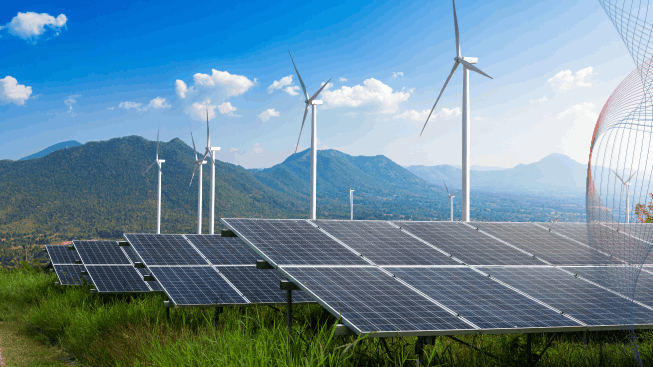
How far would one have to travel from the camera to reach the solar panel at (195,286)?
12080 millimetres

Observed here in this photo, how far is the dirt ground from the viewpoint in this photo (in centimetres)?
1331

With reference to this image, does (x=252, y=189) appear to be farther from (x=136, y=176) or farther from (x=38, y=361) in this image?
(x=38, y=361)

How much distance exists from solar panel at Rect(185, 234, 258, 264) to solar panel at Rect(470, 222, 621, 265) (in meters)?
7.45

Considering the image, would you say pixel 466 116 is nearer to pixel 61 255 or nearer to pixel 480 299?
pixel 480 299

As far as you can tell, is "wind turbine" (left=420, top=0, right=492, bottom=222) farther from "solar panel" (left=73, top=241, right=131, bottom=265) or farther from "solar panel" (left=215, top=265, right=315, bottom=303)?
"solar panel" (left=73, top=241, right=131, bottom=265)

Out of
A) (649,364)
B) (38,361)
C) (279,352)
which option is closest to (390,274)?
(279,352)

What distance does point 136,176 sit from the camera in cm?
17050

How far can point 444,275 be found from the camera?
9391 millimetres

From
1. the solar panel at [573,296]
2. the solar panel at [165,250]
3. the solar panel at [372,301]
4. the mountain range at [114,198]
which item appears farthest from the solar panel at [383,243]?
the mountain range at [114,198]

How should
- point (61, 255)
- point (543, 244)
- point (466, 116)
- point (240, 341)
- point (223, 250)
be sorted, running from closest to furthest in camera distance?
point (240, 341) < point (543, 244) < point (223, 250) < point (466, 116) < point (61, 255)

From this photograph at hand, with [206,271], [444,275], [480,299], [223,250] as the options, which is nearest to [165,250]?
[223,250]

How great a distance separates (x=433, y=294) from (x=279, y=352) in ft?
9.02

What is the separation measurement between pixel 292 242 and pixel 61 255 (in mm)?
20664

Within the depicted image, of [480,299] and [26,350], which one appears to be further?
[26,350]
